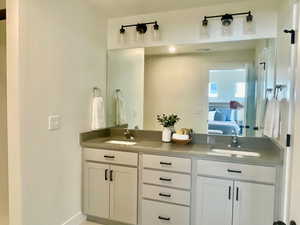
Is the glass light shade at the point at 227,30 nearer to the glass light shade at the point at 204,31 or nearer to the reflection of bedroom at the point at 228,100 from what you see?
the glass light shade at the point at 204,31

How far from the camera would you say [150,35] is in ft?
9.59

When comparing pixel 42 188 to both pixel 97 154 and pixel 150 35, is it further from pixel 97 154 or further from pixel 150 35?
pixel 150 35

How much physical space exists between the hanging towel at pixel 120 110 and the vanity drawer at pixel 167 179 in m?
0.99

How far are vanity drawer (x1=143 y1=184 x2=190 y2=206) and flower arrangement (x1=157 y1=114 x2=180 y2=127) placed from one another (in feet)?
2.60

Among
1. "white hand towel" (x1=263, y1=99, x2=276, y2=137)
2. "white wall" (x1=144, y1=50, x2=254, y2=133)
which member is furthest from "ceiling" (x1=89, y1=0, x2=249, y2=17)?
"white hand towel" (x1=263, y1=99, x2=276, y2=137)

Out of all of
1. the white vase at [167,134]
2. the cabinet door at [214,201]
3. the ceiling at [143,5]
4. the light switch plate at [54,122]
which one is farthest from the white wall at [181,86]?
the light switch plate at [54,122]

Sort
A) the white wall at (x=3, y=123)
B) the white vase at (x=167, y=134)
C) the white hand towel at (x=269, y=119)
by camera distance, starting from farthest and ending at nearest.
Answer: the white vase at (x=167, y=134)
the white wall at (x=3, y=123)
the white hand towel at (x=269, y=119)

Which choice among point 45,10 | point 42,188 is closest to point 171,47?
point 45,10

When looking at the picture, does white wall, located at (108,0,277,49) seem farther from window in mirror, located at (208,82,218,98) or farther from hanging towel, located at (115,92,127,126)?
hanging towel, located at (115,92,127,126)

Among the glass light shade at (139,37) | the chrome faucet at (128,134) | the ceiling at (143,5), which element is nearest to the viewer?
the ceiling at (143,5)

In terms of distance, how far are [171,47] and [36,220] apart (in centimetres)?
235

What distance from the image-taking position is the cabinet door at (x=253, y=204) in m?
2.03

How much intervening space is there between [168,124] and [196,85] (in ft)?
2.02

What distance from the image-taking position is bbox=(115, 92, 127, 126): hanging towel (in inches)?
125
